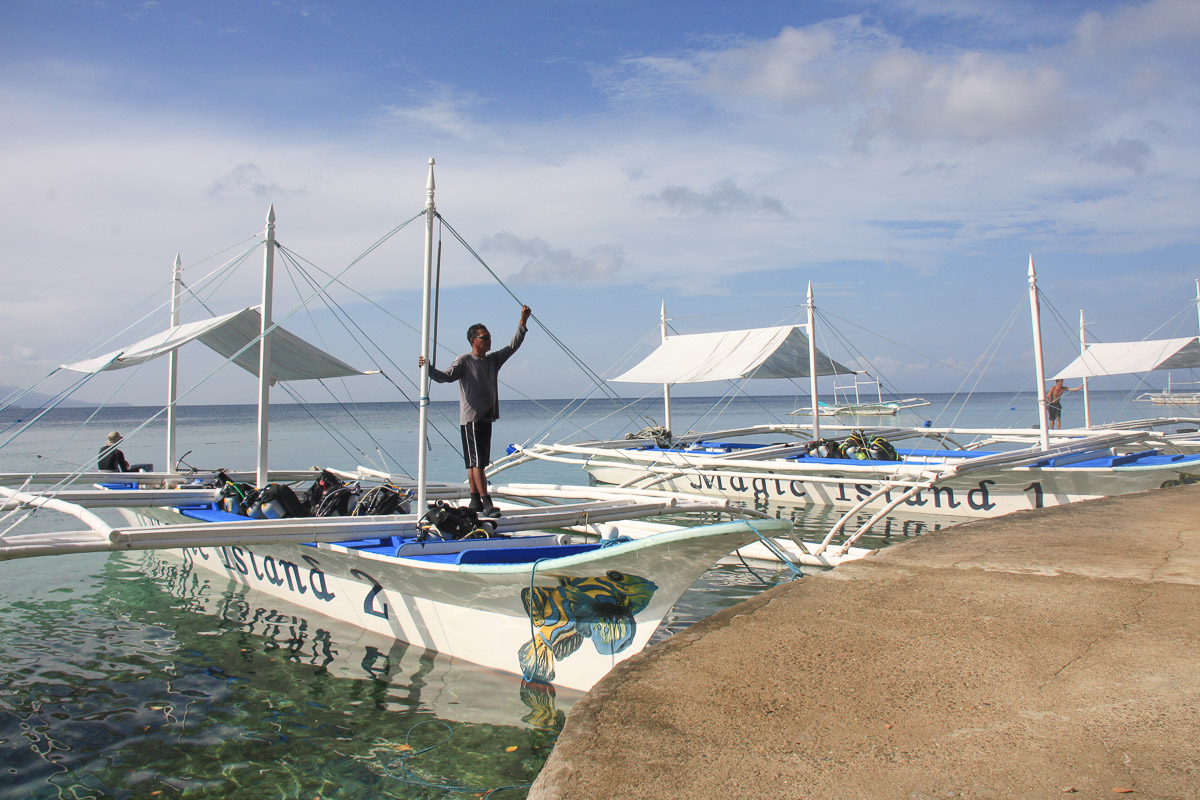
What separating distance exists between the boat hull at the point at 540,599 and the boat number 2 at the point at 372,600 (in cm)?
1

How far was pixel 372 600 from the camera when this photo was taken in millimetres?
6773

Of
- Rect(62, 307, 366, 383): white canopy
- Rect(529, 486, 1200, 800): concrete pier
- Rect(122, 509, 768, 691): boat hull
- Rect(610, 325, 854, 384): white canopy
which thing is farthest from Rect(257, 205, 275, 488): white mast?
Rect(610, 325, 854, 384): white canopy

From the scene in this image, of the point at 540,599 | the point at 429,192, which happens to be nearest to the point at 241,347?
the point at 429,192

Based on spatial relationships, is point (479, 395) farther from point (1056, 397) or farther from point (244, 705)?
point (1056, 397)

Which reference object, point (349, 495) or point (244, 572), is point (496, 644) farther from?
point (244, 572)

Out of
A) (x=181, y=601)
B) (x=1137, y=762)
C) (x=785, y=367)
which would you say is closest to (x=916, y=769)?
(x=1137, y=762)

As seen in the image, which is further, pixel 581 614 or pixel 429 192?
pixel 429 192

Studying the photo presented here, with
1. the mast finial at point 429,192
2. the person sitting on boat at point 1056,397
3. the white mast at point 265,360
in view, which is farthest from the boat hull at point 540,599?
the person sitting on boat at point 1056,397

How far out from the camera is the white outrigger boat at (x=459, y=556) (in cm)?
518

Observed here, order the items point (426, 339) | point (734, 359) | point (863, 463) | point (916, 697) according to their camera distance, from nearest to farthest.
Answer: point (916, 697)
point (426, 339)
point (863, 463)
point (734, 359)

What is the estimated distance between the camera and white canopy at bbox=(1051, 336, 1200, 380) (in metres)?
21.1

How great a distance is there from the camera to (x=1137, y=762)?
3.06 m

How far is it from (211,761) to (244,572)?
444 centimetres

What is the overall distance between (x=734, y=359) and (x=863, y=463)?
5282mm
